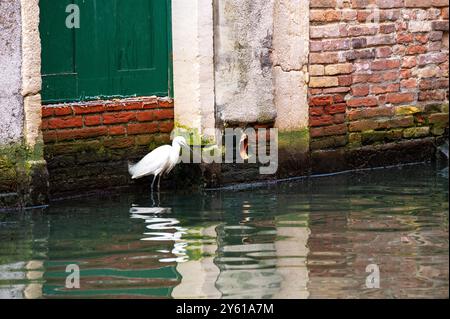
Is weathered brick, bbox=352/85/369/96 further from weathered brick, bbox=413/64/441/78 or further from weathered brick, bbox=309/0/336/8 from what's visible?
weathered brick, bbox=309/0/336/8

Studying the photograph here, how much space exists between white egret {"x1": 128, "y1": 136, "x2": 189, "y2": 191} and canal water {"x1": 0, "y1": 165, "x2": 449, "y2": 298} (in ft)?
0.61

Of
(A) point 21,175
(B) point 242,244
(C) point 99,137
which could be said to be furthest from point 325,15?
(B) point 242,244

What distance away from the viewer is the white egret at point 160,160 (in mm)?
8219

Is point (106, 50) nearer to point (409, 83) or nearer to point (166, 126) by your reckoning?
point (166, 126)

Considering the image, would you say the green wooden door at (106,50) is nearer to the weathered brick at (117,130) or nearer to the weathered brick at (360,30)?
the weathered brick at (117,130)

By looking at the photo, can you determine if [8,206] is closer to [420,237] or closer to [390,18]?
[420,237]

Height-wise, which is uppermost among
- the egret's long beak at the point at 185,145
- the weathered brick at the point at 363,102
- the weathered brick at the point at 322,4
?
the weathered brick at the point at 322,4

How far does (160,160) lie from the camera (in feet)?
26.9

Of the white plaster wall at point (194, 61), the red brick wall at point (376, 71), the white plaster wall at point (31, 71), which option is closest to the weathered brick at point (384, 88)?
the red brick wall at point (376, 71)

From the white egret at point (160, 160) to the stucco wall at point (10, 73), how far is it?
100 centimetres

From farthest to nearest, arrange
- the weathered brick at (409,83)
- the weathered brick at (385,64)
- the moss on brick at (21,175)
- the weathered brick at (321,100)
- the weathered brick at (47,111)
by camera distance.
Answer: the weathered brick at (409,83)
the weathered brick at (385,64)
the weathered brick at (321,100)
the weathered brick at (47,111)
the moss on brick at (21,175)

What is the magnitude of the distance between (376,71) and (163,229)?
309cm

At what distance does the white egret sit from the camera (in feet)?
27.0
